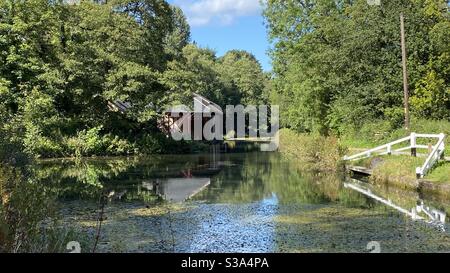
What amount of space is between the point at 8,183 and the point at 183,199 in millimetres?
8143

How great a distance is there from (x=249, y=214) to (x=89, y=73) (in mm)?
23207

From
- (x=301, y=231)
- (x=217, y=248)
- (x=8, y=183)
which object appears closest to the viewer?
(x=8, y=183)

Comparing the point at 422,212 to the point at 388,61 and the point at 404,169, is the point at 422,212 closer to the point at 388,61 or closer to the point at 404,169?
the point at 404,169

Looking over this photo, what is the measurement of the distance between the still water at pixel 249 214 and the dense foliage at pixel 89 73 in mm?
11527

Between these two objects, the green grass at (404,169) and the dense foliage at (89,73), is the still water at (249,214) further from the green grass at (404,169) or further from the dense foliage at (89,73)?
the dense foliage at (89,73)

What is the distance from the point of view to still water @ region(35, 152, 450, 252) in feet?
27.7

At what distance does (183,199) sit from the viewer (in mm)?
14141

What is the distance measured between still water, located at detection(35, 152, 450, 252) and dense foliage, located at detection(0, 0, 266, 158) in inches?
454

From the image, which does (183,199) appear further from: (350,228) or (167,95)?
(167,95)
